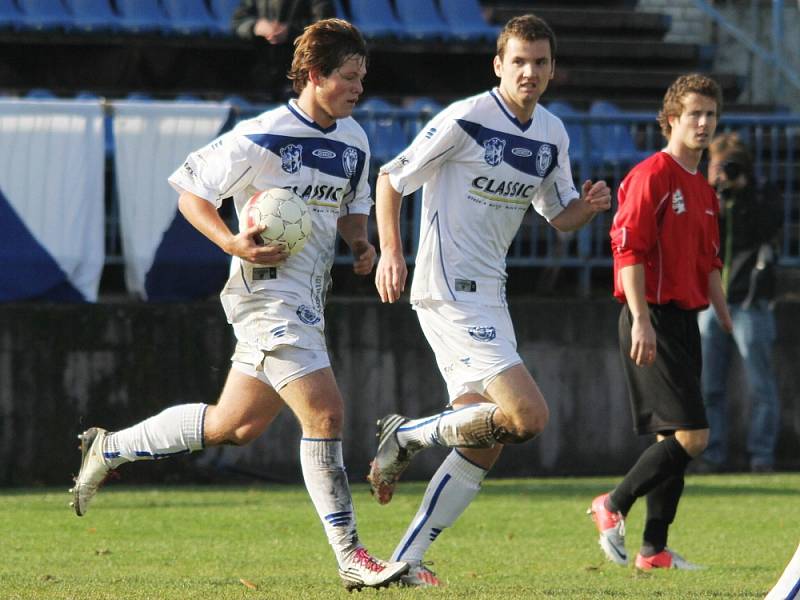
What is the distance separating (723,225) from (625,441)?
172cm

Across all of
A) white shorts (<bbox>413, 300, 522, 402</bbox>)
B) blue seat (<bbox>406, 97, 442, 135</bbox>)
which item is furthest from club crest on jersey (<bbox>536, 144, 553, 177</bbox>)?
blue seat (<bbox>406, 97, 442, 135</bbox>)

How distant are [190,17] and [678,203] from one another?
9835 mm

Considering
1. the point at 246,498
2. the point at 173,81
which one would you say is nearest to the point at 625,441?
the point at 246,498

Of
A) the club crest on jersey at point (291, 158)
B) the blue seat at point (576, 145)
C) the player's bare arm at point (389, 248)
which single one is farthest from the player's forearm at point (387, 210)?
the blue seat at point (576, 145)

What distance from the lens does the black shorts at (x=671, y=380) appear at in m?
7.51

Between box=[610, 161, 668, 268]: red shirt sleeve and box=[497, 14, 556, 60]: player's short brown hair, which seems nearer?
box=[497, 14, 556, 60]: player's short brown hair

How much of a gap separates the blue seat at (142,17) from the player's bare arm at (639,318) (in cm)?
979

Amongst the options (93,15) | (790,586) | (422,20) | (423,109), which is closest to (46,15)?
(93,15)

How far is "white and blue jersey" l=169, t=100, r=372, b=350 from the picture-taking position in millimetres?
6441

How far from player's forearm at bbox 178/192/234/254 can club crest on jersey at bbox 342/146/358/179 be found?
53 cm

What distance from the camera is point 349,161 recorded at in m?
6.62

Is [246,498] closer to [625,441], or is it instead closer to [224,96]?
[625,441]

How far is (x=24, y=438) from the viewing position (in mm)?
11188

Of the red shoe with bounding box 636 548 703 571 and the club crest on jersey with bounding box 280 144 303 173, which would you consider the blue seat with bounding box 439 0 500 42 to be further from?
the club crest on jersey with bounding box 280 144 303 173
